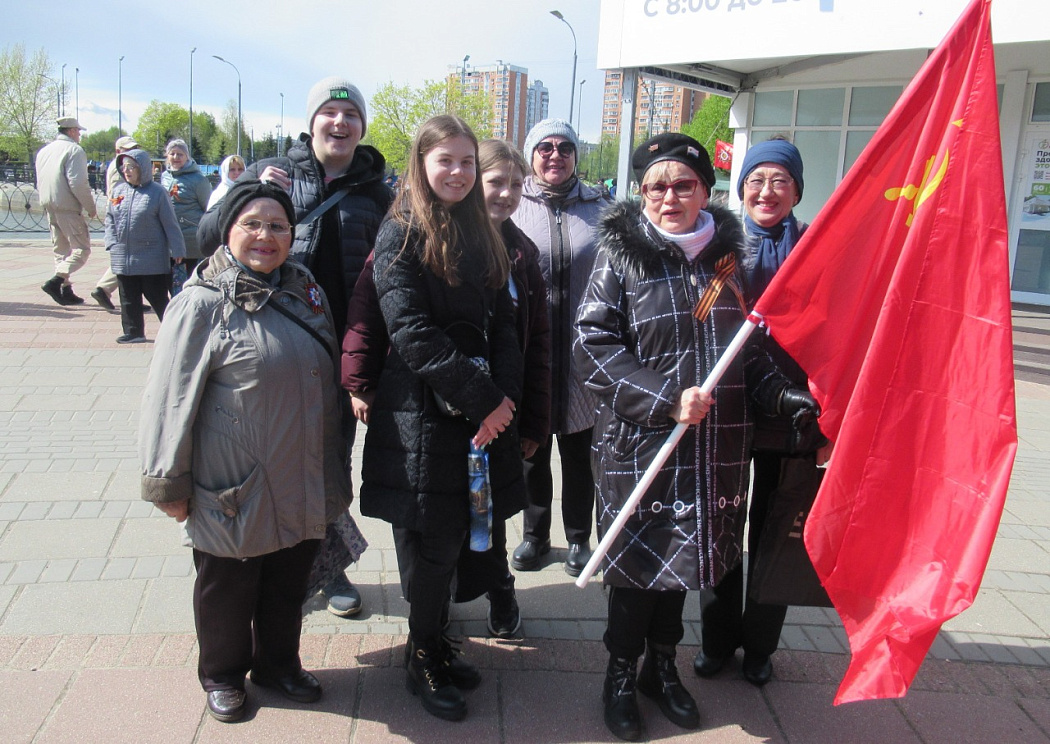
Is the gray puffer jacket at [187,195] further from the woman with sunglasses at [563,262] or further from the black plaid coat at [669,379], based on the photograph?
the black plaid coat at [669,379]

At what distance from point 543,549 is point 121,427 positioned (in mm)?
3311

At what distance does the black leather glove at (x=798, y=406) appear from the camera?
260 cm

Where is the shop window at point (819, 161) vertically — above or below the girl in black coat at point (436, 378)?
above

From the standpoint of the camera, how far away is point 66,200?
1021 cm

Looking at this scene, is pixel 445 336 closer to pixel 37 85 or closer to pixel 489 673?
pixel 489 673

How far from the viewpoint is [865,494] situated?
2.45 m

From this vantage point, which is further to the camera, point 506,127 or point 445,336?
point 506,127

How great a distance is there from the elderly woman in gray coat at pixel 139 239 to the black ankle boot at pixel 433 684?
643 centimetres

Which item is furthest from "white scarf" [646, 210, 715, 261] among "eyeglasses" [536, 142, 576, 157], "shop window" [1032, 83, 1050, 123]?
"shop window" [1032, 83, 1050, 123]

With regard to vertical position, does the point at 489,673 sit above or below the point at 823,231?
below

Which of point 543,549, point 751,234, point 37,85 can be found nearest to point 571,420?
point 543,549

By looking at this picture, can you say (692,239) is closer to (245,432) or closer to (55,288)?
(245,432)

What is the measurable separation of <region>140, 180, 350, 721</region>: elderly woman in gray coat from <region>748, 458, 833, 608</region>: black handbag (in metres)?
1.50

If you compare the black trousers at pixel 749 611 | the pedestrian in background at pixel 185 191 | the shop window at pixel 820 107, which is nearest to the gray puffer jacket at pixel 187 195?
the pedestrian in background at pixel 185 191
